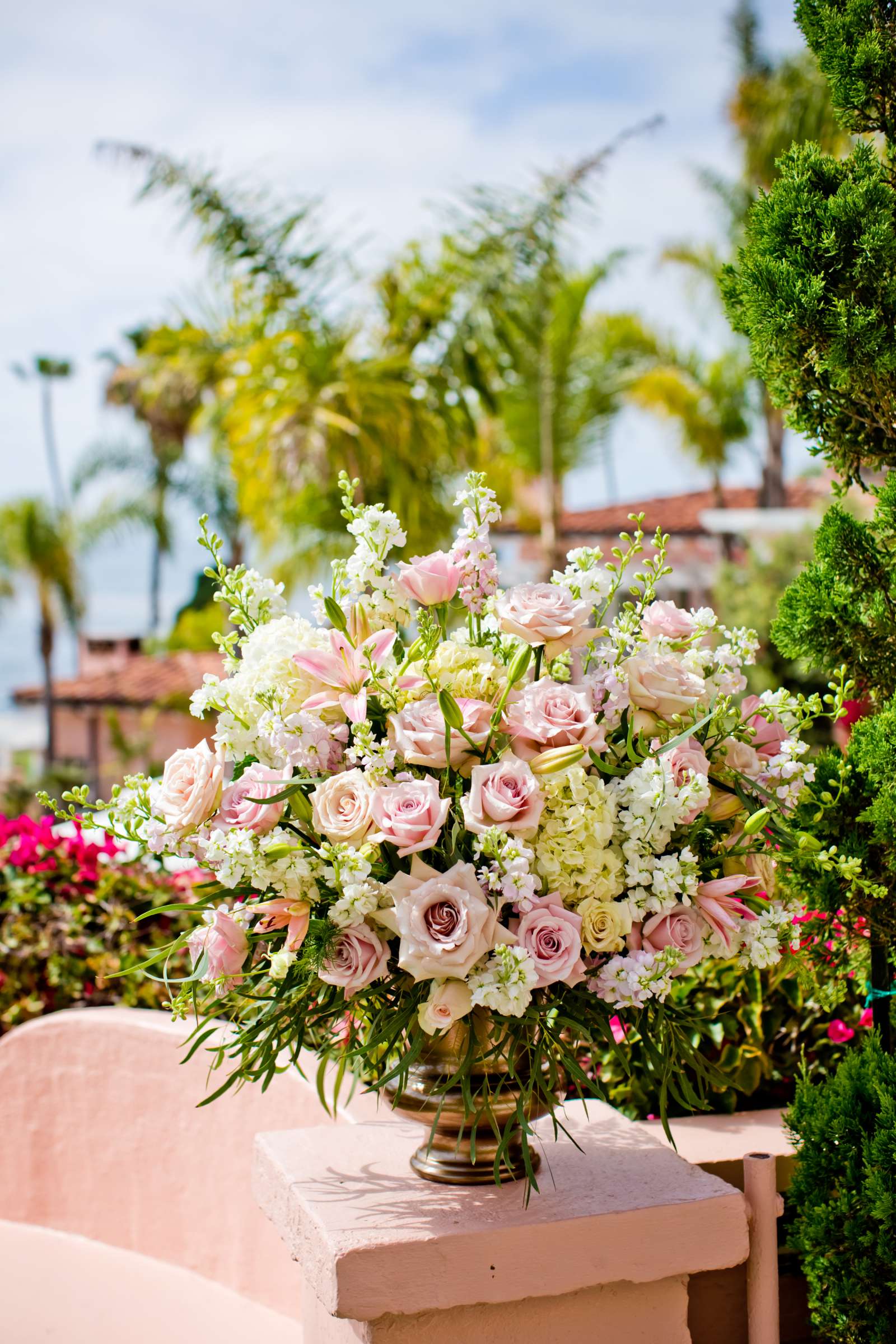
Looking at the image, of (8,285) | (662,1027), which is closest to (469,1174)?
(662,1027)

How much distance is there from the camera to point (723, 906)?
1.67m

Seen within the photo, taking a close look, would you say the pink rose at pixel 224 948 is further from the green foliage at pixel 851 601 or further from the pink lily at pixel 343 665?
the green foliage at pixel 851 601

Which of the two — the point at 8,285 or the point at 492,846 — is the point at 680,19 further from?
the point at 8,285

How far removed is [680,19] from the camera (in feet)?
65.0

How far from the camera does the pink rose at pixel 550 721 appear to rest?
160 cm

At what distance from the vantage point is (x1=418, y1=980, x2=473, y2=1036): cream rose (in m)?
1.50

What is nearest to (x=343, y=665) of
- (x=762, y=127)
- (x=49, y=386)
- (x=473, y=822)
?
(x=473, y=822)

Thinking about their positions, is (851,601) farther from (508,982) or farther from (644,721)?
(508,982)

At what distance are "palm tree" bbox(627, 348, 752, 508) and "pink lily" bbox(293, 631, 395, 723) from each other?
19.8 meters

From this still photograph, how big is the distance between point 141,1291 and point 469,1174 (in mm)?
1498

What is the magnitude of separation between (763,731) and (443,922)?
0.65 meters

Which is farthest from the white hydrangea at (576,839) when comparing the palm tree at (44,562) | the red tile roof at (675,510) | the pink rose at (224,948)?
the palm tree at (44,562)

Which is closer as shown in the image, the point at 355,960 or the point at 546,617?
the point at 355,960

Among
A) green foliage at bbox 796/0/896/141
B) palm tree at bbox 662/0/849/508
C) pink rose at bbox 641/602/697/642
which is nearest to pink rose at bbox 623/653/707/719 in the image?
pink rose at bbox 641/602/697/642
